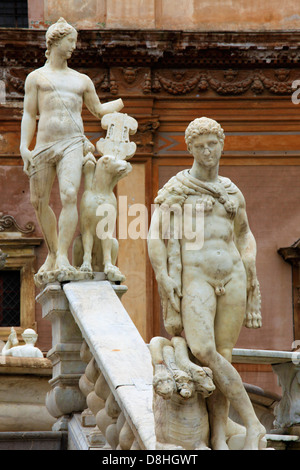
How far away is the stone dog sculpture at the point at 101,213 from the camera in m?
9.91

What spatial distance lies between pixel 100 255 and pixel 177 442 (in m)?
3.39

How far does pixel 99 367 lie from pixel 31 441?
1.09 meters

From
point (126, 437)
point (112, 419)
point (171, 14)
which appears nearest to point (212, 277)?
point (126, 437)

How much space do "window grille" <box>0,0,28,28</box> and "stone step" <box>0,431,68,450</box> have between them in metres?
12.5

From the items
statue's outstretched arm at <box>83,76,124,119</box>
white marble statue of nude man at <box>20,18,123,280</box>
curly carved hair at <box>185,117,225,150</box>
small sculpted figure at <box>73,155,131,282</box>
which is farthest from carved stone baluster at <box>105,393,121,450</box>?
statue's outstretched arm at <box>83,76,124,119</box>

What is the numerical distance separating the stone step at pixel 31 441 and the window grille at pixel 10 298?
10209mm

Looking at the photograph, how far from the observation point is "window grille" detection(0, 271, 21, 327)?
63.0ft

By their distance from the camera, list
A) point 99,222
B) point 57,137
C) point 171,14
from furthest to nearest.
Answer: point 171,14, point 57,137, point 99,222

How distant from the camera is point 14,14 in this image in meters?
20.5

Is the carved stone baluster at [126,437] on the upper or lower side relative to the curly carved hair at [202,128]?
lower

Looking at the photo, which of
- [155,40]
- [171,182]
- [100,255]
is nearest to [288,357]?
[100,255]

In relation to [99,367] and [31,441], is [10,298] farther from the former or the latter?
[99,367]

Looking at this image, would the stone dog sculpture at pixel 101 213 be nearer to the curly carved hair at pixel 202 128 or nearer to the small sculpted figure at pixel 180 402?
the curly carved hair at pixel 202 128

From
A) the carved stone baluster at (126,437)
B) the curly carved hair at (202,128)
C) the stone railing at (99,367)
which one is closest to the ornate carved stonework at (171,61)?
the stone railing at (99,367)
